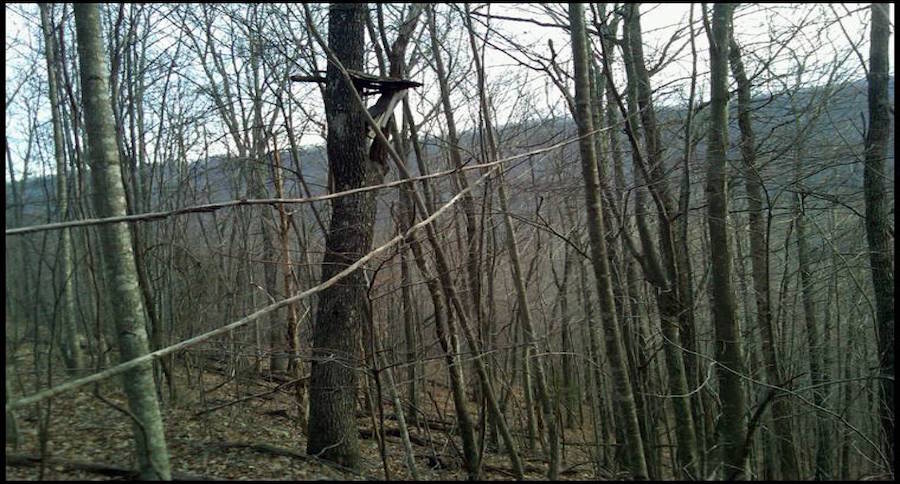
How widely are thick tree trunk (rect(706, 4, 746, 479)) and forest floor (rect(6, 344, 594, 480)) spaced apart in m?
1.29

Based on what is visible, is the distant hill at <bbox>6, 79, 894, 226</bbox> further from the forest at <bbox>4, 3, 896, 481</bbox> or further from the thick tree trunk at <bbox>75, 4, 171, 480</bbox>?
the thick tree trunk at <bbox>75, 4, 171, 480</bbox>

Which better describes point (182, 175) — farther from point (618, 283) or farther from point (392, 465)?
point (618, 283)

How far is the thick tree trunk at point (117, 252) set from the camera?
295 cm

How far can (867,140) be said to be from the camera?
18.7 ft

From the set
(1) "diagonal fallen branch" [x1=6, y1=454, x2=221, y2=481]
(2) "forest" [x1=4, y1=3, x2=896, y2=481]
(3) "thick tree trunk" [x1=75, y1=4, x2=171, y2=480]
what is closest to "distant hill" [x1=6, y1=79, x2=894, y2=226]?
(2) "forest" [x1=4, y1=3, x2=896, y2=481]

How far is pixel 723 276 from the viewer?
4199 mm

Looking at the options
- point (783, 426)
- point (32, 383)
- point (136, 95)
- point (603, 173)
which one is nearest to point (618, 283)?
→ point (603, 173)

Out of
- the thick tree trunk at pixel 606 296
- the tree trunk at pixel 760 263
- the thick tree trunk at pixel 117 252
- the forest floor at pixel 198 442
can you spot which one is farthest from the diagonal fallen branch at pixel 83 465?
the tree trunk at pixel 760 263

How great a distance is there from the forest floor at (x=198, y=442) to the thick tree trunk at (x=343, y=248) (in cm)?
32

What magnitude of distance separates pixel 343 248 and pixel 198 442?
2.03 m

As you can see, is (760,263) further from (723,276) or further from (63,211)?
(63,211)

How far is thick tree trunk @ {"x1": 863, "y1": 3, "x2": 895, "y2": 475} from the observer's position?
5637mm

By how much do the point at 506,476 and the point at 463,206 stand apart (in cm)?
280

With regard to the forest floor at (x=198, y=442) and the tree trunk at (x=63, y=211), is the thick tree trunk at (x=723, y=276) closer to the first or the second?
the forest floor at (x=198, y=442)
